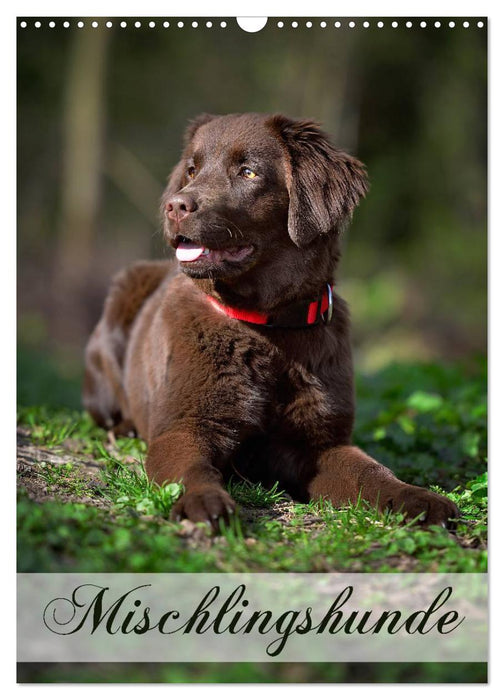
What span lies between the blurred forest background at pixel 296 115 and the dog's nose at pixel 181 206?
459cm

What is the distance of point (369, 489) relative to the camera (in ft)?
12.9

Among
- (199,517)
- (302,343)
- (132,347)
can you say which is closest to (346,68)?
(132,347)

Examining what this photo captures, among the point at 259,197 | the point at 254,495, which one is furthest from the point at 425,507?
the point at 259,197

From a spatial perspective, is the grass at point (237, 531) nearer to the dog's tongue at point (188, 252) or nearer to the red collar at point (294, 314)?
the red collar at point (294, 314)

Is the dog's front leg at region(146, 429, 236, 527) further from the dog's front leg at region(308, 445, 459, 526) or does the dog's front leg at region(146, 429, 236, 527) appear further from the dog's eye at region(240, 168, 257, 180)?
the dog's eye at region(240, 168, 257, 180)

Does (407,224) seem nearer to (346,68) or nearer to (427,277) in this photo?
(427,277)

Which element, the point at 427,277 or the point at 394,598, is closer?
the point at 394,598

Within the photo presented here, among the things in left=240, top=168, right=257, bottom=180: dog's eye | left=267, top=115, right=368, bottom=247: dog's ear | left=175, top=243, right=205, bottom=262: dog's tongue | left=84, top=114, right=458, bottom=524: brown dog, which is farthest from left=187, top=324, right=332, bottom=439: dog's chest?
left=240, top=168, right=257, bottom=180: dog's eye

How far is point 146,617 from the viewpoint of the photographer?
2.78 metres

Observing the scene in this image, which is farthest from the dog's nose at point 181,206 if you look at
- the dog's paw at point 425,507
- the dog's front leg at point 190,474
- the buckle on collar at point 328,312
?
the dog's paw at point 425,507

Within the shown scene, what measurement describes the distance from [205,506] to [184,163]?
2.21 metres

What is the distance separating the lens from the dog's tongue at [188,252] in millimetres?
4074

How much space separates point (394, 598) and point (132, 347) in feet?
10.4

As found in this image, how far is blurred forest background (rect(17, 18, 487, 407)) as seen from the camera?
11.7 meters
